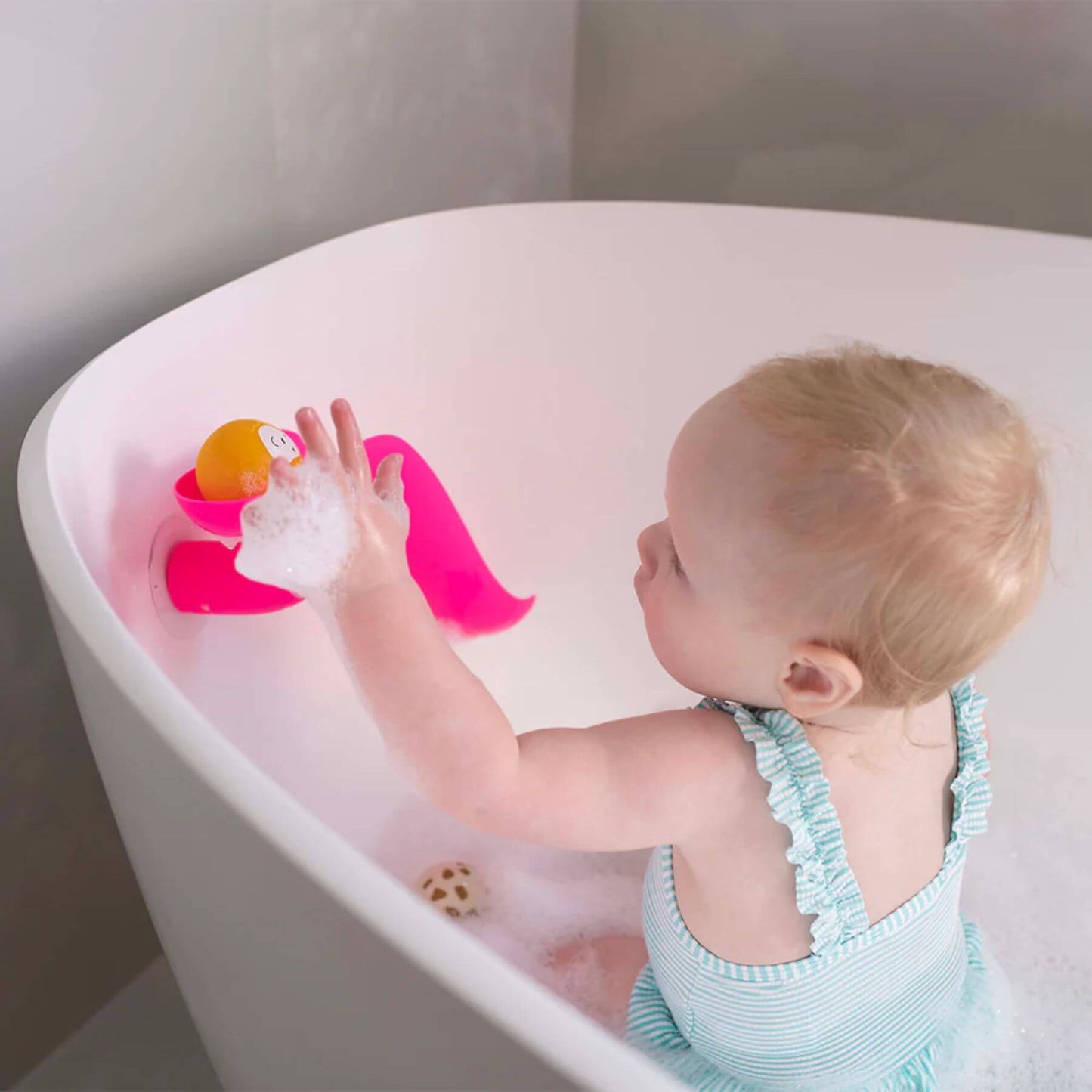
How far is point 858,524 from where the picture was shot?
623mm

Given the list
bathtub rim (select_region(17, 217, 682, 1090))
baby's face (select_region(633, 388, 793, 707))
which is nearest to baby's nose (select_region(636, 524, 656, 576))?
baby's face (select_region(633, 388, 793, 707))

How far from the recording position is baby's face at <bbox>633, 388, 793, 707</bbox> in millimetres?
664

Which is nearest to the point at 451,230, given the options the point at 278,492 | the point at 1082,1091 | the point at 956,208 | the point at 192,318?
the point at 192,318

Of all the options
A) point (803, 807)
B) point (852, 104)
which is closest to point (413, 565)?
point (803, 807)

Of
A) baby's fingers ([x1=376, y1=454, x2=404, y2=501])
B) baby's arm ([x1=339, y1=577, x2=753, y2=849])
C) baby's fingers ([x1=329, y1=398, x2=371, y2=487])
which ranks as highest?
baby's fingers ([x1=329, y1=398, x2=371, y2=487])

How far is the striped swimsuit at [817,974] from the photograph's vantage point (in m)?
0.76

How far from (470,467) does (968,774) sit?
2.10ft

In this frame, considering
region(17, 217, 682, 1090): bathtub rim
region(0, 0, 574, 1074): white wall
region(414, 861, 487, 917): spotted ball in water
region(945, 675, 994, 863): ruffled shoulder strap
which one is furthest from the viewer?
region(414, 861, 487, 917): spotted ball in water

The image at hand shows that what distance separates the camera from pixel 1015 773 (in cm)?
134

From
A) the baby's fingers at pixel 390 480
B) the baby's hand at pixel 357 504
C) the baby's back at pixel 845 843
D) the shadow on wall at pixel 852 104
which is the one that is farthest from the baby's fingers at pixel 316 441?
the shadow on wall at pixel 852 104

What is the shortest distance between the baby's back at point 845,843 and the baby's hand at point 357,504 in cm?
27

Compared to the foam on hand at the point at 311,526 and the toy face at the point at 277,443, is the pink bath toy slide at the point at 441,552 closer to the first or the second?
the toy face at the point at 277,443

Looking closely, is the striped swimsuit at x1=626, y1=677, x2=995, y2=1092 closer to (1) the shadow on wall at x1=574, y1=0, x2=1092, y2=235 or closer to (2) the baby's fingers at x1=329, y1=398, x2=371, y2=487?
(2) the baby's fingers at x1=329, y1=398, x2=371, y2=487

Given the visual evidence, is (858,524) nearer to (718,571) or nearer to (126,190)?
(718,571)
